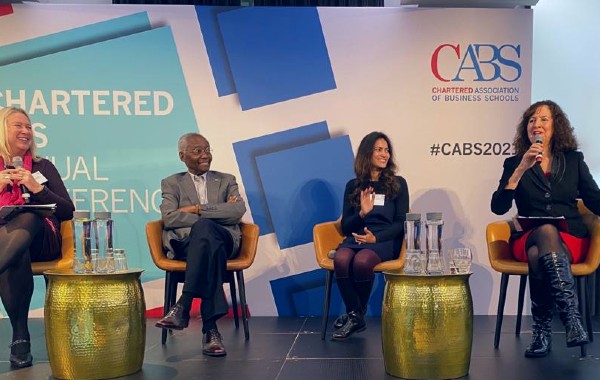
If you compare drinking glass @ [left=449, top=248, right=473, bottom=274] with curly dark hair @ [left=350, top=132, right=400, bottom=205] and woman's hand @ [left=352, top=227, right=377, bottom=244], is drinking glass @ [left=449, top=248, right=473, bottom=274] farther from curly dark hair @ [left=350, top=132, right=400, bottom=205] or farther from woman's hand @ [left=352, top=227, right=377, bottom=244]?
curly dark hair @ [left=350, top=132, right=400, bottom=205]

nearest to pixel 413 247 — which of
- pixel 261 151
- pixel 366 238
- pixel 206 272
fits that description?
pixel 366 238

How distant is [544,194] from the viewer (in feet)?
10.5

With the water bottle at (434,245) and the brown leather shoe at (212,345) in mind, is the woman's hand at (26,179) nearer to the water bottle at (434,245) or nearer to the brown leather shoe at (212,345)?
the brown leather shoe at (212,345)

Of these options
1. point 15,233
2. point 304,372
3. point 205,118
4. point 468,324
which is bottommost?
point 304,372

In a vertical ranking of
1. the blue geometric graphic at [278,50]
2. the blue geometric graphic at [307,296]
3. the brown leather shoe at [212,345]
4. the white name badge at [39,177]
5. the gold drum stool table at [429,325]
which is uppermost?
the blue geometric graphic at [278,50]

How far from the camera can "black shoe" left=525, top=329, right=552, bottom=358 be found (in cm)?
296

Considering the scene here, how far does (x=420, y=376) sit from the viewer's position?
2.50 metres

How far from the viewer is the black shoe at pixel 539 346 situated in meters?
2.96

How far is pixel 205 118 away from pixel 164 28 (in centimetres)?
70

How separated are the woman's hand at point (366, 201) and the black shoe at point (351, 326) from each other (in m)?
0.58

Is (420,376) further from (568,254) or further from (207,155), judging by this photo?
(207,155)

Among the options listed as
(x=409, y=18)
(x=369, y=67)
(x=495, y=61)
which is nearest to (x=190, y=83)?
(x=369, y=67)

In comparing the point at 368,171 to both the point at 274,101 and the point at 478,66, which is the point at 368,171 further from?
the point at 478,66

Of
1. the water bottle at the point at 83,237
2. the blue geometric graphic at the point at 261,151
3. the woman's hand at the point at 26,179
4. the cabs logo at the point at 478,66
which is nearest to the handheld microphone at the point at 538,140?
the cabs logo at the point at 478,66
